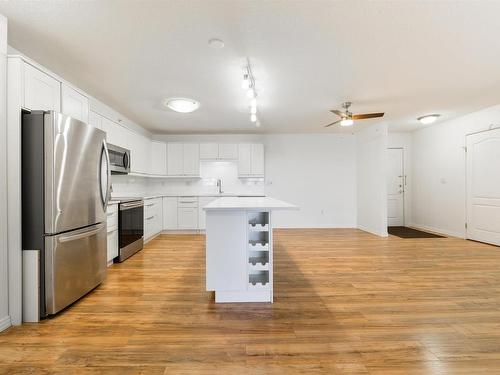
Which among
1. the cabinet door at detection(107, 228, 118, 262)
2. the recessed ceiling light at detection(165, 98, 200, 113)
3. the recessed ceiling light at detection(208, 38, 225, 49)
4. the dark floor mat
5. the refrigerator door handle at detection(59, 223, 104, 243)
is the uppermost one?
the recessed ceiling light at detection(208, 38, 225, 49)

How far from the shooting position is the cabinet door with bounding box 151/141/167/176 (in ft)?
19.5

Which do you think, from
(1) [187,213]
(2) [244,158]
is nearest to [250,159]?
(2) [244,158]

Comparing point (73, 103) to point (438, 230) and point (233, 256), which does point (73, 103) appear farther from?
point (438, 230)

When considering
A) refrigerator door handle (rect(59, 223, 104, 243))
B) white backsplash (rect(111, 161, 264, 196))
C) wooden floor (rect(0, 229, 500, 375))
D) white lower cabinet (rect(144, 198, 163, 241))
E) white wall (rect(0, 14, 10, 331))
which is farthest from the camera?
white backsplash (rect(111, 161, 264, 196))

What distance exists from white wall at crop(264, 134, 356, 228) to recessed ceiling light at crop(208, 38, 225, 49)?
4.30 m

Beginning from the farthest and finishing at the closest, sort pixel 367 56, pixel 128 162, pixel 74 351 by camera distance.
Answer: pixel 128 162 → pixel 367 56 → pixel 74 351

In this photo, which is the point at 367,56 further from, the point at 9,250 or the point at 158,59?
the point at 9,250

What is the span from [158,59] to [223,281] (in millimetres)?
2322

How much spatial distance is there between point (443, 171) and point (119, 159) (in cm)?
657

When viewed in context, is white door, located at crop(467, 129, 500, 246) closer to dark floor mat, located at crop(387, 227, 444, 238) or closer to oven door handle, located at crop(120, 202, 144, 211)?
dark floor mat, located at crop(387, 227, 444, 238)

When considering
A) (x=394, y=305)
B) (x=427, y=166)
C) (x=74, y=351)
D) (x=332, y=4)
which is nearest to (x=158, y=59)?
(x=332, y=4)

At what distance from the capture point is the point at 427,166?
611cm

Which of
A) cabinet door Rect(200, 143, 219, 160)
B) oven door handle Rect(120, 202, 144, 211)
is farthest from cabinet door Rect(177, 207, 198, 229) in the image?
oven door handle Rect(120, 202, 144, 211)

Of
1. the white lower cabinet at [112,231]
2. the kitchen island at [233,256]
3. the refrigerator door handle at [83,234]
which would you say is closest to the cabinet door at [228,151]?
the white lower cabinet at [112,231]
